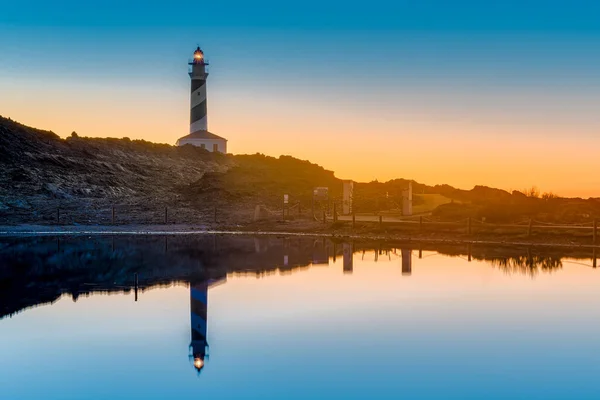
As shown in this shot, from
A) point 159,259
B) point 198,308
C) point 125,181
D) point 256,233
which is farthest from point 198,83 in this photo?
point 198,308

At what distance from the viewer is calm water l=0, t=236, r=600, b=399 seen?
10.4 metres

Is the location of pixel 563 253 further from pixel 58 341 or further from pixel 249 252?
pixel 58 341

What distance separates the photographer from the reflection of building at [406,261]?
74.3ft

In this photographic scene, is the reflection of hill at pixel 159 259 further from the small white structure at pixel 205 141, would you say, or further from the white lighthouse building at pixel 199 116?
the small white structure at pixel 205 141

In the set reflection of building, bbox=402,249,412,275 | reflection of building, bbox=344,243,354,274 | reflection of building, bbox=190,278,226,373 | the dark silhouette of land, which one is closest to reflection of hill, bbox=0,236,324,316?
reflection of building, bbox=190,278,226,373

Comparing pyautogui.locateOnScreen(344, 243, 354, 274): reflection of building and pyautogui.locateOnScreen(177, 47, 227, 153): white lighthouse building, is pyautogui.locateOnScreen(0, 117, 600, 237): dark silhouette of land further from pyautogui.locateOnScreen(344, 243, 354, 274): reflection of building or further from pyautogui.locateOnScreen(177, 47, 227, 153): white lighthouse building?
pyautogui.locateOnScreen(344, 243, 354, 274): reflection of building

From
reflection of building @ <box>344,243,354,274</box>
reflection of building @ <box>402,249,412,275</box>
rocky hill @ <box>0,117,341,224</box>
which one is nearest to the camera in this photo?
reflection of building @ <box>402,249,412,275</box>

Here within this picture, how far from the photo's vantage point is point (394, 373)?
10930mm

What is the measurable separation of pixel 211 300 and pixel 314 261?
8.81 metres

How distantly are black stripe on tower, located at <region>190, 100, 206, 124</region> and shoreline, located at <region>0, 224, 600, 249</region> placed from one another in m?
35.3

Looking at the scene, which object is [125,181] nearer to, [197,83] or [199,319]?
[197,83]

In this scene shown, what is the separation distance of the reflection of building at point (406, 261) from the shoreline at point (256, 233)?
4469 millimetres

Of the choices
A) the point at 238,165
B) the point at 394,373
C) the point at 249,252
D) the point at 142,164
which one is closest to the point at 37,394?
the point at 394,373

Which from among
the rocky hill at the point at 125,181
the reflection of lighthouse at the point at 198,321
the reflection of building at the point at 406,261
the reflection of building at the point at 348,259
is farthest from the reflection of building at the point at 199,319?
the rocky hill at the point at 125,181
